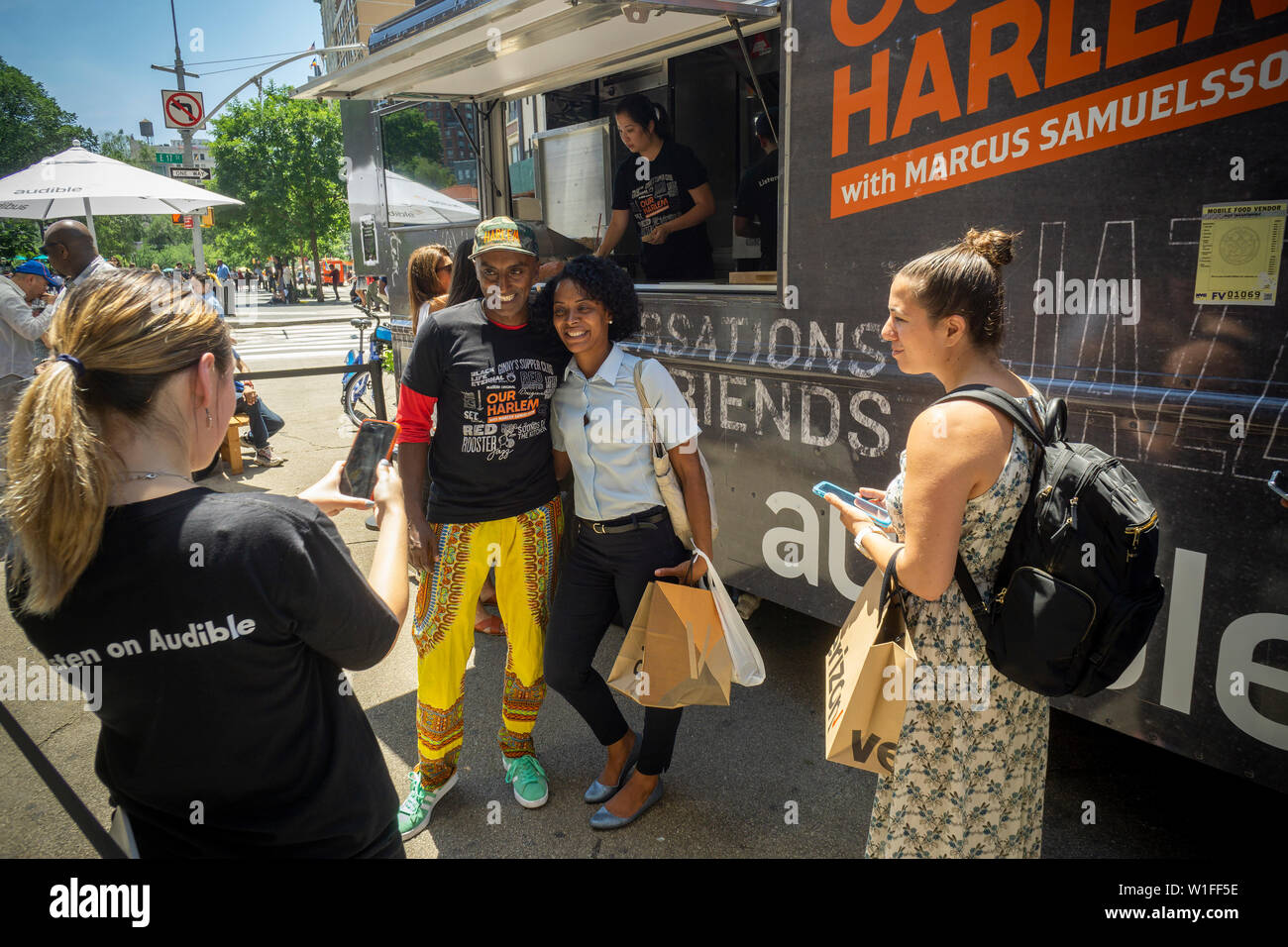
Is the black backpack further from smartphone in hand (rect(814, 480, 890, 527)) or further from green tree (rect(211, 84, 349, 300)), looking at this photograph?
green tree (rect(211, 84, 349, 300))

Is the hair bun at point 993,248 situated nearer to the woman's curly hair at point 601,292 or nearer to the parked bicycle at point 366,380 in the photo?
the woman's curly hair at point 601,292

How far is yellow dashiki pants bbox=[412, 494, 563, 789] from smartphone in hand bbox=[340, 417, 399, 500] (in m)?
1.07

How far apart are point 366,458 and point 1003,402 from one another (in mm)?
1314

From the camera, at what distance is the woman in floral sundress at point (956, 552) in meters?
1.70

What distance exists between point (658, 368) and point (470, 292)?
982 millimetres

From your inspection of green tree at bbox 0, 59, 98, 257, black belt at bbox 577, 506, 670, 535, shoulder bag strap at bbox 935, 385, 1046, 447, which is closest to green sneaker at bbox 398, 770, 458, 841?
black belt at bbox 577, 506, 670, 535

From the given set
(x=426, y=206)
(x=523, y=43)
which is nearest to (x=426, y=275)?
(x=523, y=43)

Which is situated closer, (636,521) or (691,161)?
(636,521)

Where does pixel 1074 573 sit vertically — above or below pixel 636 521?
above

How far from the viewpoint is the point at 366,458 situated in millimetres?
1781

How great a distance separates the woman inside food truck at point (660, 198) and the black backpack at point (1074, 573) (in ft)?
10.6

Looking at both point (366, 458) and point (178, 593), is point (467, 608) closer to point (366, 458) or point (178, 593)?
point (366, 458)

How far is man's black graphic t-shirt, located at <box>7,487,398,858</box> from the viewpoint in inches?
47.9
